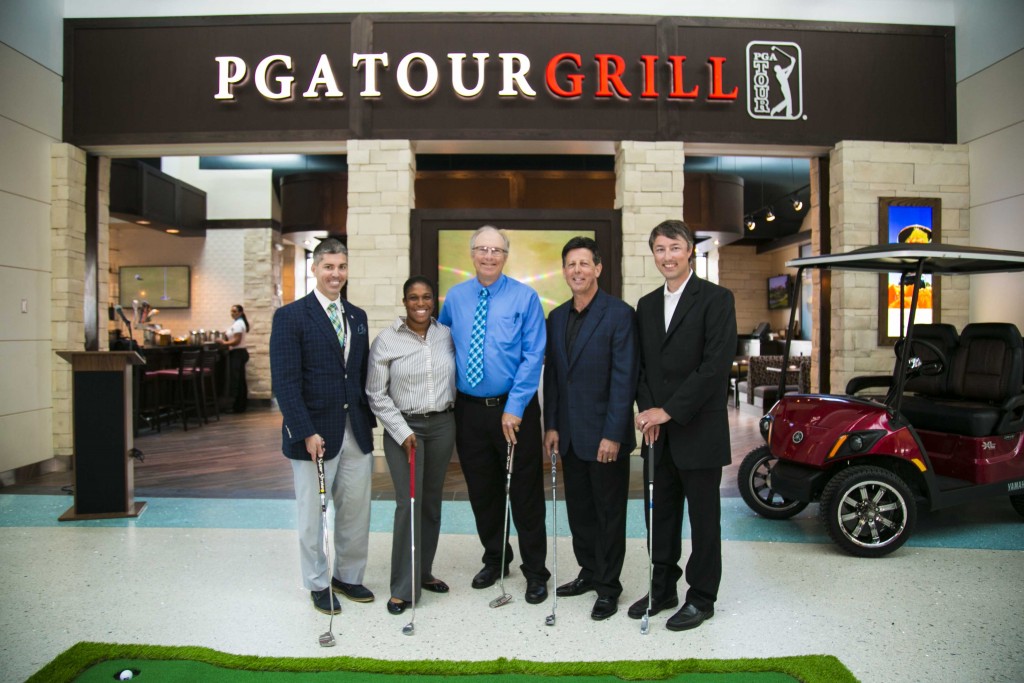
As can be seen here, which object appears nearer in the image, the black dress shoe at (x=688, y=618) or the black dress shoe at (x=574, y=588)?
the black dress shoe at (x=688, y=618)

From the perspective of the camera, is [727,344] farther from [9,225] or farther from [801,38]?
[9,225]

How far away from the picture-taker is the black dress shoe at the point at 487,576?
3.40m

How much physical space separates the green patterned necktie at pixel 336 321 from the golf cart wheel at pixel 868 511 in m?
2.77

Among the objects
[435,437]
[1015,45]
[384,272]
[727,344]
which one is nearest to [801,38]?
[1015,45]

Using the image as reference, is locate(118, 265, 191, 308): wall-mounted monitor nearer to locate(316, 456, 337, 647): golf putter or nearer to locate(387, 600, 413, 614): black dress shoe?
locate(316, 456, 337, 647): golf putter

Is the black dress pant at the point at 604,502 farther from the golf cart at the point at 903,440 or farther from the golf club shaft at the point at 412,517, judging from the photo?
the golf cart at the point at 903,440

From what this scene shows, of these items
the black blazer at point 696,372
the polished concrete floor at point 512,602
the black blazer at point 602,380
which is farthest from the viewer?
the black blazer at point 602,380

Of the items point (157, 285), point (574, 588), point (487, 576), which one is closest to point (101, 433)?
point (487, 576)

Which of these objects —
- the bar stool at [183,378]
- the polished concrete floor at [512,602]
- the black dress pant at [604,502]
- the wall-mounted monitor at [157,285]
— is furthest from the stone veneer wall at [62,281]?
the wall-mounted monitor at [157,285]

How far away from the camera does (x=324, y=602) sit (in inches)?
124

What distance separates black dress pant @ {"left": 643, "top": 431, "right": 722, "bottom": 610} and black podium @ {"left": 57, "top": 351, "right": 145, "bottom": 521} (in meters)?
3.56

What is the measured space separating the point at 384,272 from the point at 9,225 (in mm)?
3142

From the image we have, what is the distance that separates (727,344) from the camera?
2889 millimetres

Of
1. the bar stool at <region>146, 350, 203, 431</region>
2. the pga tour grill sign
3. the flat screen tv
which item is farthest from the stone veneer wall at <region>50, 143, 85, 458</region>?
the flat screen tv
